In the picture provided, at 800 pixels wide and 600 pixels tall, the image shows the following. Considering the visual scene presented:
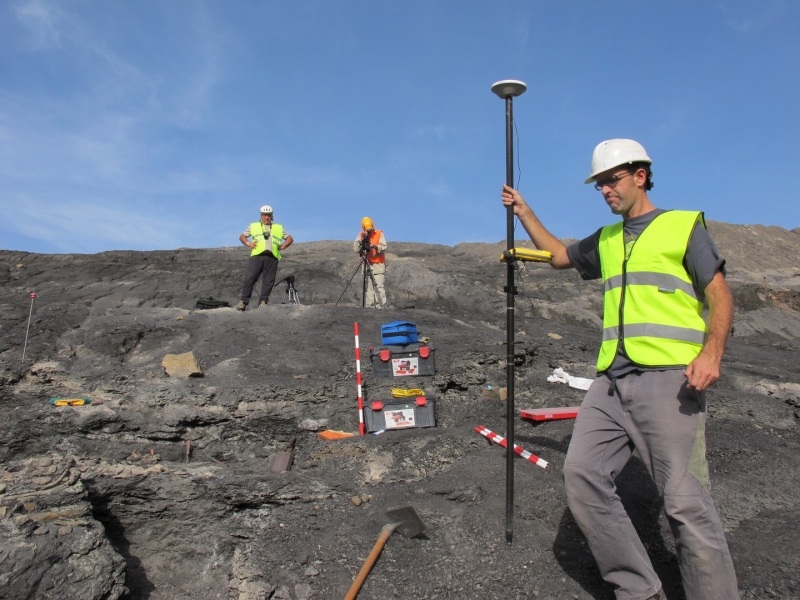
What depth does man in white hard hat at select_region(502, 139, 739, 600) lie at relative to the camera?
2.49 meters

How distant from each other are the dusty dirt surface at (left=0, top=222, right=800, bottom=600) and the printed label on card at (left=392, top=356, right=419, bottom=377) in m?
0.10

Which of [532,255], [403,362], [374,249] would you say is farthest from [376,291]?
[532,255]

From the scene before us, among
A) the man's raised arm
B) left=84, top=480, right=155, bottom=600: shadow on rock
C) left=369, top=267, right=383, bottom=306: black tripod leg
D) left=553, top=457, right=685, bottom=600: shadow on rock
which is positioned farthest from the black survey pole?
left=369, top=267, right=383, bottom=306: black tripod leg

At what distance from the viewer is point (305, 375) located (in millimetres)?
7172

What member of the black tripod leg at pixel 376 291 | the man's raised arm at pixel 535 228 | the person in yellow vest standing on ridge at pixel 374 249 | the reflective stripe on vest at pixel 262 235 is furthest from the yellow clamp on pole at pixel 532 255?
the reflective stripe on vest at pixel 262 235

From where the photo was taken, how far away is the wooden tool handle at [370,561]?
122 inches

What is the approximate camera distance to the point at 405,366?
23.4ft

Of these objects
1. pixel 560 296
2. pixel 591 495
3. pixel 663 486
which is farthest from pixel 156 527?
pixel 560 296

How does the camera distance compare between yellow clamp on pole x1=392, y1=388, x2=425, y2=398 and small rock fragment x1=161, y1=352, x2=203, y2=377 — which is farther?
small rock fragment x1=161, y1=352, x2=203, y2=377

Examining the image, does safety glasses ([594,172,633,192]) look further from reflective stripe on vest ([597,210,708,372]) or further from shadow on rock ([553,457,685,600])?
shadow on rock ([553,457,685,600])

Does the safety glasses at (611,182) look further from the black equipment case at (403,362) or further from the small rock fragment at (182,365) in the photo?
the small rock fragment at (182,365)

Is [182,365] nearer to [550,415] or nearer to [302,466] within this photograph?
[302,466]

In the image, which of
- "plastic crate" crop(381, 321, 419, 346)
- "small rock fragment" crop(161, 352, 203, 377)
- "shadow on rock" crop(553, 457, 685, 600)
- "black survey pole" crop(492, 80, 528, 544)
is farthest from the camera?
"plastic crate" crop(381, 321, 419, 346)

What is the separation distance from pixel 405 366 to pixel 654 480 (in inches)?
182
